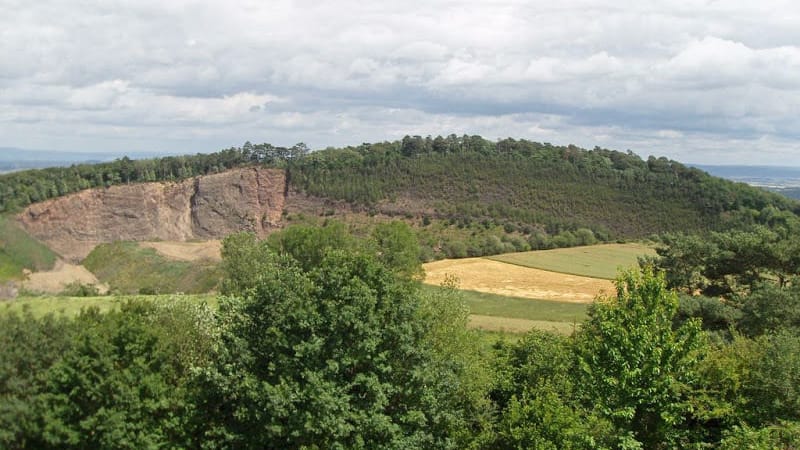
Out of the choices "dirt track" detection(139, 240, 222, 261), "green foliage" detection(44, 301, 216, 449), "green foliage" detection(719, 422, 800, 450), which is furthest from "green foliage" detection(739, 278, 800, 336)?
"dirt track" detection(139, 240, 222, 261)

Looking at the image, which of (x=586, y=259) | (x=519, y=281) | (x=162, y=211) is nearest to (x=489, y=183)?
(x=586, y=259)

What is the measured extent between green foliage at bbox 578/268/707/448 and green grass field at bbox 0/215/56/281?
227ft

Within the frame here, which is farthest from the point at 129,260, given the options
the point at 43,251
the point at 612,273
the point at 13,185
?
the point at 612,273

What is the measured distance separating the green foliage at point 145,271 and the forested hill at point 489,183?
2217 cm

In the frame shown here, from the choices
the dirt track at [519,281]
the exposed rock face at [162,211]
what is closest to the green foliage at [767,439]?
the dirt track at [519,281]

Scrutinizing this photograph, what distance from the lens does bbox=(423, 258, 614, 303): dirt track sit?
65438 mm

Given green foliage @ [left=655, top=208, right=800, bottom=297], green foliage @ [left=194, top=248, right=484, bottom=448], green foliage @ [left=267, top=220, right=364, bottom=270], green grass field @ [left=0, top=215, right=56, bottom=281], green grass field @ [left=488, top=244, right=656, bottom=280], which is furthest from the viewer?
green grass field @ [left=488, top=244, right=656, bottom=280]

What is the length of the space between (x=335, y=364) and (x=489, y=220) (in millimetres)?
90551

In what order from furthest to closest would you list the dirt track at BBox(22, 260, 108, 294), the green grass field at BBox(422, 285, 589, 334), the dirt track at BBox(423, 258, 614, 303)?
the dirt track at BBox(22, 260, 108, 294), the dirt track at BBox(423, 258, 614, 303), the green grass field at BBox(422, 285, 589, 334)

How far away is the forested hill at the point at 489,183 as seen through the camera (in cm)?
10538

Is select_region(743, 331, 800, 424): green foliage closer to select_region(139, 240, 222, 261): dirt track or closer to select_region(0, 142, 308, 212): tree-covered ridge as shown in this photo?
select_region(139, 240, 222, 261): dirt track

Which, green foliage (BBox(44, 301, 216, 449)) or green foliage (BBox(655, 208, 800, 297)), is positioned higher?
green foliage (BBox(655, 208, 800, 297))

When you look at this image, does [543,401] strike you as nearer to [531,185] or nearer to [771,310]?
[771,310]

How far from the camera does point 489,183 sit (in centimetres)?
12481
